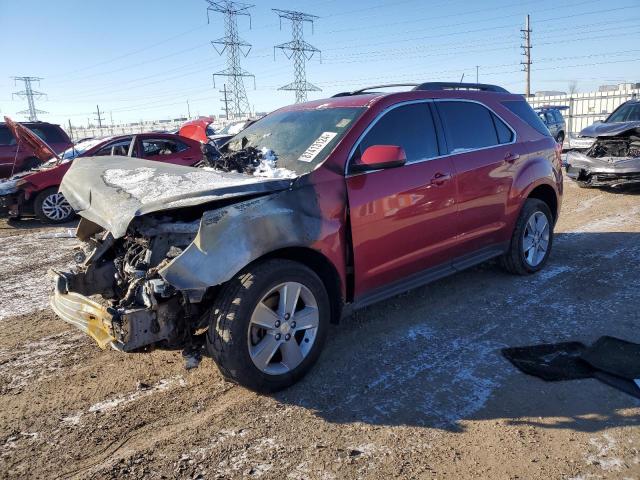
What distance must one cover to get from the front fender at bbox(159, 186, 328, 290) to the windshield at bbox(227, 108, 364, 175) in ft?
1.26

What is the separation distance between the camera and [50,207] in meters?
9.09

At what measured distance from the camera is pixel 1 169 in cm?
1124

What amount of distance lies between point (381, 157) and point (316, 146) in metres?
0.56

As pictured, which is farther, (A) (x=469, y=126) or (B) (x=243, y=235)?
(A) (x=469, y=126)

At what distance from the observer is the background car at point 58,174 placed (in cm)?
891

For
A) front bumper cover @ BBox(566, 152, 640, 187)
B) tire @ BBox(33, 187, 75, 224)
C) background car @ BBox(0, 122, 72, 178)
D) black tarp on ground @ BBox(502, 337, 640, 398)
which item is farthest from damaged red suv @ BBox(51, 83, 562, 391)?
background car @ BBox(0, 122, 72, 178)

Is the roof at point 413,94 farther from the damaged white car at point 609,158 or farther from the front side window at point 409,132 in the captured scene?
the damaged white car at point 609,158

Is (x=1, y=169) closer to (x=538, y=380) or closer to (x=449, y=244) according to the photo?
(x=449, y=244)

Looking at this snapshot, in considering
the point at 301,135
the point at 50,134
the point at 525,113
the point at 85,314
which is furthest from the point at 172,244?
the point at 50,134

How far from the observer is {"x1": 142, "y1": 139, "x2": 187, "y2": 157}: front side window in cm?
954

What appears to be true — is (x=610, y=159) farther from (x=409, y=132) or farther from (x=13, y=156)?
(x=13, y=156)

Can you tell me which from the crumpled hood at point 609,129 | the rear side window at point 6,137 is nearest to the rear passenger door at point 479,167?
the crumpled hood at point 609,129

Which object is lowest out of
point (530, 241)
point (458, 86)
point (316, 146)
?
point (530, 241)

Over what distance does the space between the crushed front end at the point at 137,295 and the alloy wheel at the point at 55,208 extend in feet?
20.7
